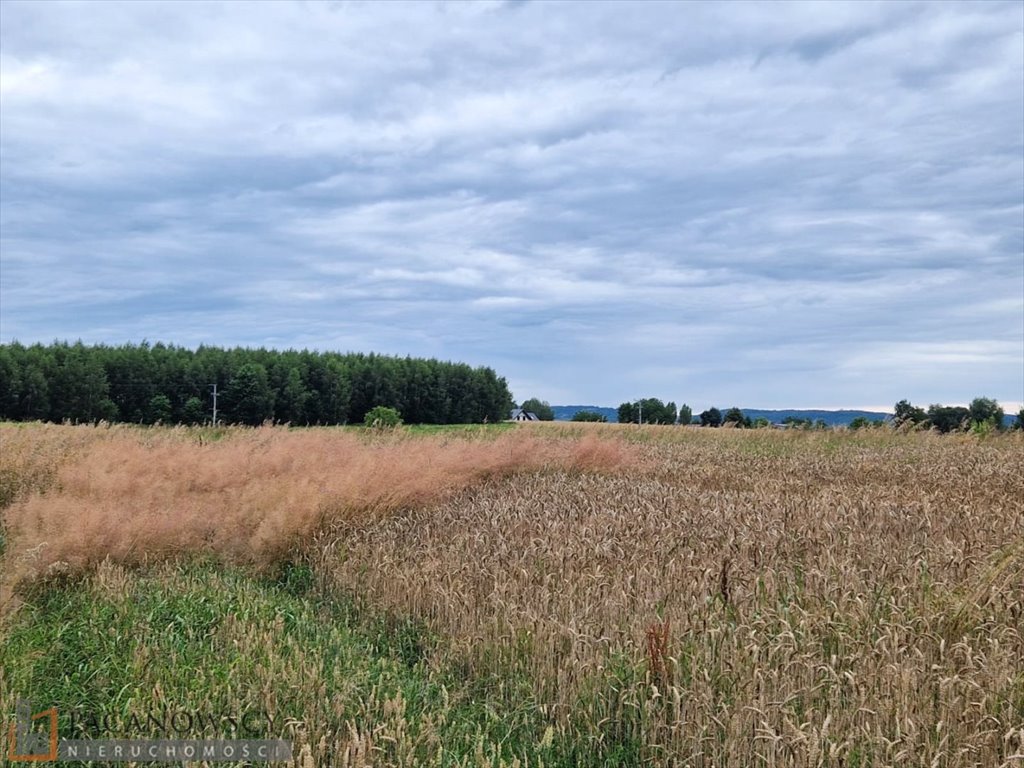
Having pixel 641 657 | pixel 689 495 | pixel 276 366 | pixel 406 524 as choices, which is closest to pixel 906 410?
pixel 689 495

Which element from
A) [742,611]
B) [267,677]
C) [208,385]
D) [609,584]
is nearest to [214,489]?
[609,584]

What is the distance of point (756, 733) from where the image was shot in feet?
12.0

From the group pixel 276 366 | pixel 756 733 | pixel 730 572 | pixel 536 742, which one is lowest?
pixel 536 742

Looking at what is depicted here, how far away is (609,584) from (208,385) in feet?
200

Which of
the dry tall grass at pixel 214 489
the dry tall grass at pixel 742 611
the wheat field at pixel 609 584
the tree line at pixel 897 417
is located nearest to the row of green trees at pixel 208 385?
the tree line at pixel 897 417

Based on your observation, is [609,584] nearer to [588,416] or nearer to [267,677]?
[267,677]

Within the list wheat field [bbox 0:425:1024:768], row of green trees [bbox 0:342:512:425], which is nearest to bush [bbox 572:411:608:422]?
row of green trees [bbox 0:342:512:425]

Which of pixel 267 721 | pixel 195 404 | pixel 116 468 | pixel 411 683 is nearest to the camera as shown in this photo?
pixel 267 721

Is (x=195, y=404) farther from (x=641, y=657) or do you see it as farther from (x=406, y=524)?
(x=641, y=657)

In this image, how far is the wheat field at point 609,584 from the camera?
385cm

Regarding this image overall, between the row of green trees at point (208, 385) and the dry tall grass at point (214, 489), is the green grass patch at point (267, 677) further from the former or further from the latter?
the row of green trees at point (208, 385)

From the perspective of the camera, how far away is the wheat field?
12.6 feet

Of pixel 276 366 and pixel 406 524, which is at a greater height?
pixel 276 366

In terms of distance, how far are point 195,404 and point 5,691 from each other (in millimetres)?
58677
